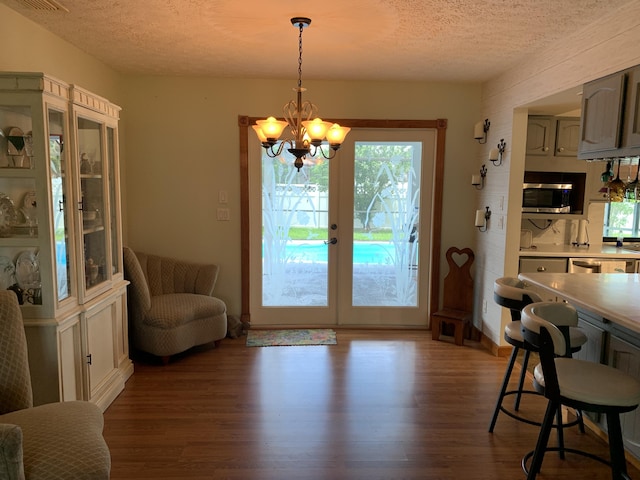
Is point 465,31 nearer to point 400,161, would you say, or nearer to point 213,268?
point 400,161

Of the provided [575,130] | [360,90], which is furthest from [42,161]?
[575,130]

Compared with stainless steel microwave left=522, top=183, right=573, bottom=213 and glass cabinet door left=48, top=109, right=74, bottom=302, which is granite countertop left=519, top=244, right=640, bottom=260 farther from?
glass cabinet door left=48, top=109, right=74, bottom=302

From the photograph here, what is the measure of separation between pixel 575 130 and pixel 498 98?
0.77 m

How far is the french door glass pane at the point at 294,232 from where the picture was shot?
181 inches

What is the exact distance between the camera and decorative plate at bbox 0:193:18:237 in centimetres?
249

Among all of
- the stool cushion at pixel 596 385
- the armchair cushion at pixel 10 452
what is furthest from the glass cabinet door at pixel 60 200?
the stool cushion at pixel 596 385

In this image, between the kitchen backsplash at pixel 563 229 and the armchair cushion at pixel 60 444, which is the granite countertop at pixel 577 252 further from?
the armchair cushion at pixel 60 444

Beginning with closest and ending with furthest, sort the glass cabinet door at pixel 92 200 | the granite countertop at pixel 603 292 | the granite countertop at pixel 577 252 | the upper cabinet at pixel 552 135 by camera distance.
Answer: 1. the granite countertop at pixel 603 292
2. the glass cabinet door at pixel 92 200
3. the granite countertop at pixel 577 252
4. the upper cabinet at pixel 552 135

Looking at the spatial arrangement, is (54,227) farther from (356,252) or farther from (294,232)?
(356,252)

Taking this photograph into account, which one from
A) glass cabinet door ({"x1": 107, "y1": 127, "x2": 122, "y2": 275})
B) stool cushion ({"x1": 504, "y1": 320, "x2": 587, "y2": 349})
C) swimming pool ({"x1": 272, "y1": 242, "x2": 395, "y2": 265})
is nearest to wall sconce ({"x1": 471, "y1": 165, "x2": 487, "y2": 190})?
swimming pool ({"x1": 272, "y1": 242, "x2": 395, "y2": 265})

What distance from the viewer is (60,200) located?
261 centimetres

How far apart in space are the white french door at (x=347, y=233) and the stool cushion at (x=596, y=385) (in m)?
2.67

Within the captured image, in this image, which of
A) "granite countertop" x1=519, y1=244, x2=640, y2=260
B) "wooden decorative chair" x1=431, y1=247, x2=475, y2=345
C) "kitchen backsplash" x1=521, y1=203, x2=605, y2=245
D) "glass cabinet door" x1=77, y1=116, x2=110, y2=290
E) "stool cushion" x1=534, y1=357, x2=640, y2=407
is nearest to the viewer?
"stool cushion" x1=534, y1=357, x2=640, y2=407

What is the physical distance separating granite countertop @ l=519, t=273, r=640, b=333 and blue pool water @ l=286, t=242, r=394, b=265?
1794 millimetres
